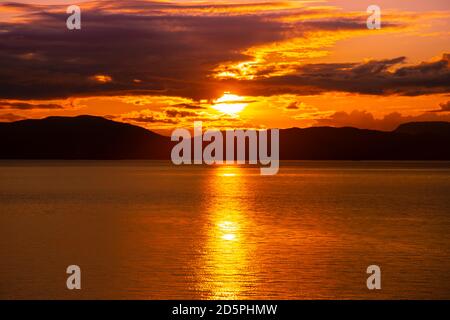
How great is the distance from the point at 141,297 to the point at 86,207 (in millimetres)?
44294

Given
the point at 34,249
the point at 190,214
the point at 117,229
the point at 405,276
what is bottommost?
the point at 405,276

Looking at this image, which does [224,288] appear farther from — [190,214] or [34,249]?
[190,214]

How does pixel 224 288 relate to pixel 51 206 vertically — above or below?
below

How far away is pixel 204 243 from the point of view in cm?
3894

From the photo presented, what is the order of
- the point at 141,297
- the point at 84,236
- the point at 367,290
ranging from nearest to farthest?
the point at 141,297, the point at 367,290, the point at 84,236

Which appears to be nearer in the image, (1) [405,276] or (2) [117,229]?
(1) [405,276]

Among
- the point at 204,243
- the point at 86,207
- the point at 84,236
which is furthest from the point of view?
the point at 86,207

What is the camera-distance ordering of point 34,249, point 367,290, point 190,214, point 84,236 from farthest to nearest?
point 190,214
point 84,236
point 34,249
point 367,290

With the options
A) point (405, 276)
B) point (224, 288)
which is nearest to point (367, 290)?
point (405, 276)

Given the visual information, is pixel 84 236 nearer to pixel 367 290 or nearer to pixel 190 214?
pixel 190 214

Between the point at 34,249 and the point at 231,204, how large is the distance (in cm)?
3885

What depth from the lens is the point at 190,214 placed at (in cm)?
5953
